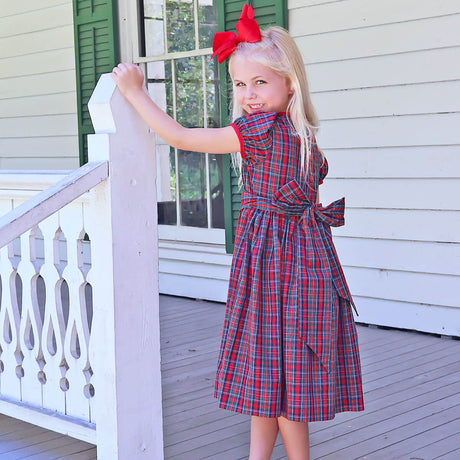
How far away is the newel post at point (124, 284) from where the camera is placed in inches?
90.2

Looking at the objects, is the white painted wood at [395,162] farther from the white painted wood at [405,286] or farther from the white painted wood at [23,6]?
the white painted wood at [23,6]

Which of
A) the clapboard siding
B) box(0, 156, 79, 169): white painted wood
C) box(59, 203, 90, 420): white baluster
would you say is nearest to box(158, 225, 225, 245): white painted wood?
the clapboard siding

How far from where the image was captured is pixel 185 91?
556cm

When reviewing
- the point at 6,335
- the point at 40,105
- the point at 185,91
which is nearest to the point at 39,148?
the point at 40,105

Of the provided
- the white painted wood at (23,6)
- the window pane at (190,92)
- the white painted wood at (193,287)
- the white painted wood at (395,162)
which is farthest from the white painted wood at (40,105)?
the white painted wood at (395,162)

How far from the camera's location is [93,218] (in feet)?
7.69

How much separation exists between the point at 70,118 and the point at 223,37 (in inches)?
172

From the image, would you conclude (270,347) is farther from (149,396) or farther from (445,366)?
(445,366)

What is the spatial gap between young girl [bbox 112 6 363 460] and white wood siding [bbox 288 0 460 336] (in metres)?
2.11

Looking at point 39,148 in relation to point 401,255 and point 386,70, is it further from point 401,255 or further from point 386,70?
point 401,255

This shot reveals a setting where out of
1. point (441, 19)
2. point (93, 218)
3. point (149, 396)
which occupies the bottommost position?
point (149, 396)

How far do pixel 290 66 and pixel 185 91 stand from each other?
346 centimetres

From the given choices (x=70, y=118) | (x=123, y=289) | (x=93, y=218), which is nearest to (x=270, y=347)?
(x=123, y=289)

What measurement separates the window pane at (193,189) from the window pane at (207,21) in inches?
30.1
